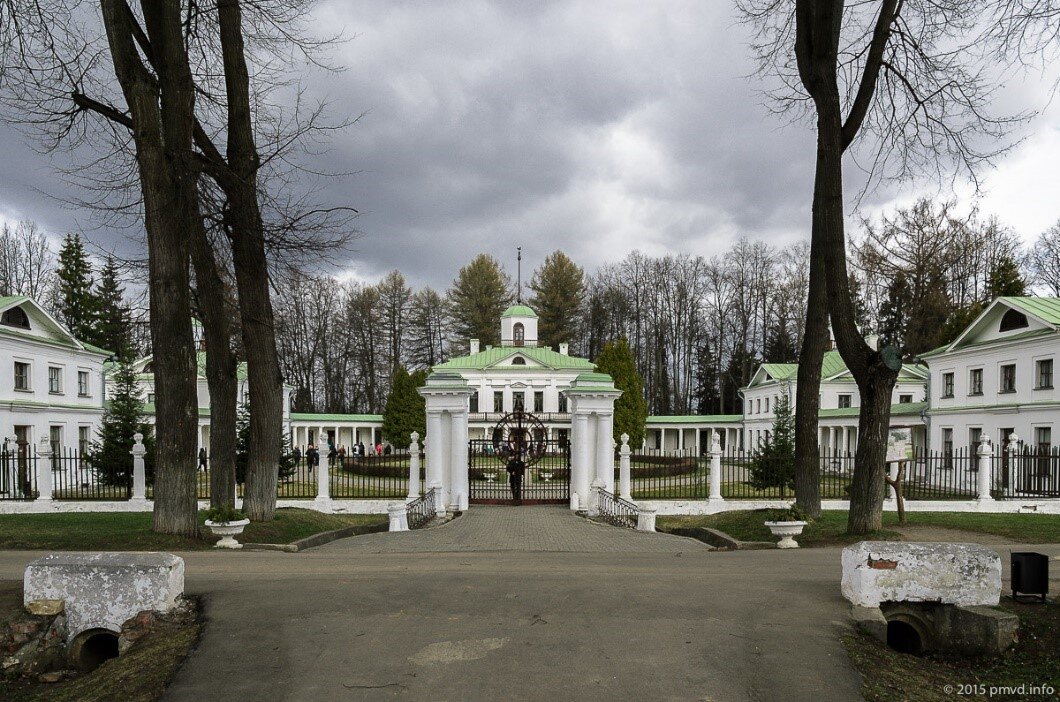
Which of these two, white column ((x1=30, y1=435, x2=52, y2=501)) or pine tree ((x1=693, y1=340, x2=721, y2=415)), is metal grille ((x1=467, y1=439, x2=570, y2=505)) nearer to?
white column ((x1=30, y1=435, x2=52, y2=501))

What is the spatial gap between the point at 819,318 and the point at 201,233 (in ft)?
37.8

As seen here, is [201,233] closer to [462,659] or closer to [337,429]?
[462,659]

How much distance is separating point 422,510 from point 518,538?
11.8ft

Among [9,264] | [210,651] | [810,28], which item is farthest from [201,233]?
[9,264]

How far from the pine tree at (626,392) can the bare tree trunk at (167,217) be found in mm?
34066

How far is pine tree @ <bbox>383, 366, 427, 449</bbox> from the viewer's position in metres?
46.5

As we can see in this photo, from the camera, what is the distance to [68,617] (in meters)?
5.78

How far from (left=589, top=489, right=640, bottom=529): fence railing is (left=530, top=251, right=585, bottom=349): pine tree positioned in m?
50.8

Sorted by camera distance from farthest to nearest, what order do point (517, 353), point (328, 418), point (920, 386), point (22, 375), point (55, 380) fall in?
point (517, 353) → point (328, 418) → point (920, 386) → point (55, 380) → point (22, 375)

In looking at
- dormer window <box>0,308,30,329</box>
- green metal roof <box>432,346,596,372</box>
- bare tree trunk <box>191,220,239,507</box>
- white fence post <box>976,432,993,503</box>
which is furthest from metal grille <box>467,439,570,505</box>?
green metal roof <box>432,346,596,372</box>

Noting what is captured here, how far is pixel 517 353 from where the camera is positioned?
59.3m

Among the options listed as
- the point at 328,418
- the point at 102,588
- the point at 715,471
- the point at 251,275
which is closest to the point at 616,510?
the point at 715,471

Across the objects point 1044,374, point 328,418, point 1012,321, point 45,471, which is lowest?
point 328,418

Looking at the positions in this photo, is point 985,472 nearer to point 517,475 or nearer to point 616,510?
point 616,510
